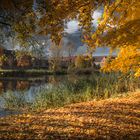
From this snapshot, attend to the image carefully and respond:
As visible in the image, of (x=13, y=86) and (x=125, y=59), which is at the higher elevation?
(x=125, y=59)

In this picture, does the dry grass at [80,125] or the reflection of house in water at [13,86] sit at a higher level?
the reflection of house in water at [13,86]

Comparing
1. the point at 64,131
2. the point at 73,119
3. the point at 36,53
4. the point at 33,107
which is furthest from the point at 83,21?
the point at 33,107

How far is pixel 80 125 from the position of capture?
1145 cm

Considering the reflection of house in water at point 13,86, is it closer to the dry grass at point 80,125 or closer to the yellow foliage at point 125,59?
the yellow foliage at point 125,59

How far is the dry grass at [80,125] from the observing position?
10195 millimetres

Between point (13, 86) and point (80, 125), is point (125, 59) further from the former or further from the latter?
point (13, 86)

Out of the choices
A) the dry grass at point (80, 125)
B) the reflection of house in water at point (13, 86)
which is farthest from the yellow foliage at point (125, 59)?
the reflection of house in water at point (13, 86)

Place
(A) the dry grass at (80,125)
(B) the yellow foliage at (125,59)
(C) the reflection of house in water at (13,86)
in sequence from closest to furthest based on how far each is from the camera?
1. (A) the dry grass at (80,125)
2. (B) the yellow foliage at (125,59)
3. (C) the reflection of house in water at (13,86)

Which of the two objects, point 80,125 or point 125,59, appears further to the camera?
point 125,59

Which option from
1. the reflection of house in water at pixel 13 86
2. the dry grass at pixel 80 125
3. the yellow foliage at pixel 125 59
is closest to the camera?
the dry grass at pixel 80 125

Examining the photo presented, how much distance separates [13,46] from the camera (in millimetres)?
12602

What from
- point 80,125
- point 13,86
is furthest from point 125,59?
point 13,86

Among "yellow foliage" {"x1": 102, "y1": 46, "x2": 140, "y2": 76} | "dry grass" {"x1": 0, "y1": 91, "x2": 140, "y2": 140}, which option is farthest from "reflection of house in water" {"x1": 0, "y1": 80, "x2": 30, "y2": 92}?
"dry grass" {"x1": 0, "y1": 91, "x2": 140, "y2": 140}

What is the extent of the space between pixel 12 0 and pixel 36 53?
132 inches
